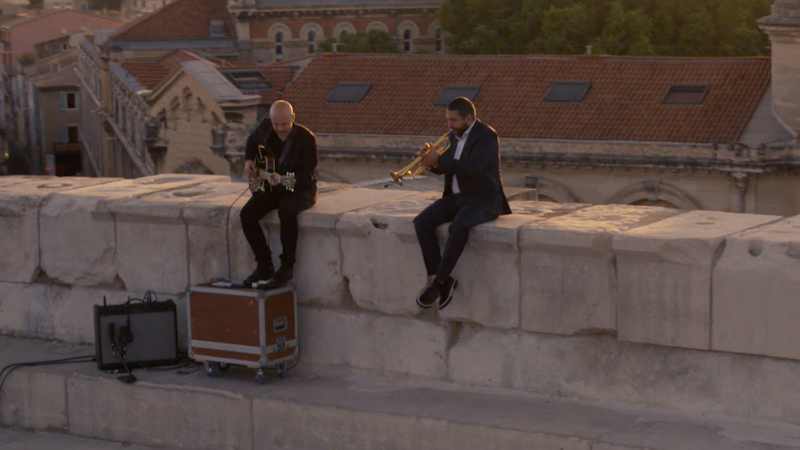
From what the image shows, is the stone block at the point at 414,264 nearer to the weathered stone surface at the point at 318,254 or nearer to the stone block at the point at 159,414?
the weathered stone surface at the point at 318,254

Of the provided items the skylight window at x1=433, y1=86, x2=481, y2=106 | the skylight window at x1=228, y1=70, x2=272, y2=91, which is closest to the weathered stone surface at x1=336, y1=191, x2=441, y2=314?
the skylight window at x1=433, y1=86, x2=481, y2=106

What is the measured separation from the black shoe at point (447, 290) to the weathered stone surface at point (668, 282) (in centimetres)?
82

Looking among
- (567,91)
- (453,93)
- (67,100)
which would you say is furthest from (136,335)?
(67,100)

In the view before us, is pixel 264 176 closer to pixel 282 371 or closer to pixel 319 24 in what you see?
pixel 282 371

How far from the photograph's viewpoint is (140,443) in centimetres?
650

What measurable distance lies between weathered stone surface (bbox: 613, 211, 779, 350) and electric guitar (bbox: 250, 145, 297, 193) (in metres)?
1.84

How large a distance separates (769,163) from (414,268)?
1076 inches

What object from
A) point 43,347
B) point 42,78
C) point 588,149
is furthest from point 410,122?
point 42,78

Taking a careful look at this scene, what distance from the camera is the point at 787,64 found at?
110ft

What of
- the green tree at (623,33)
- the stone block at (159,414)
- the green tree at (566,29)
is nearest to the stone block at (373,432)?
the stone block at (159,414)

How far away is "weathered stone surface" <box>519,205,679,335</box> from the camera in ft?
18.9

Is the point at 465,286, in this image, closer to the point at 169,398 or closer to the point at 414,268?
the point at 414,268

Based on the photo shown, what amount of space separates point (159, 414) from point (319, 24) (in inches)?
2753

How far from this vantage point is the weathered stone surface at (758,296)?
17.4ft
